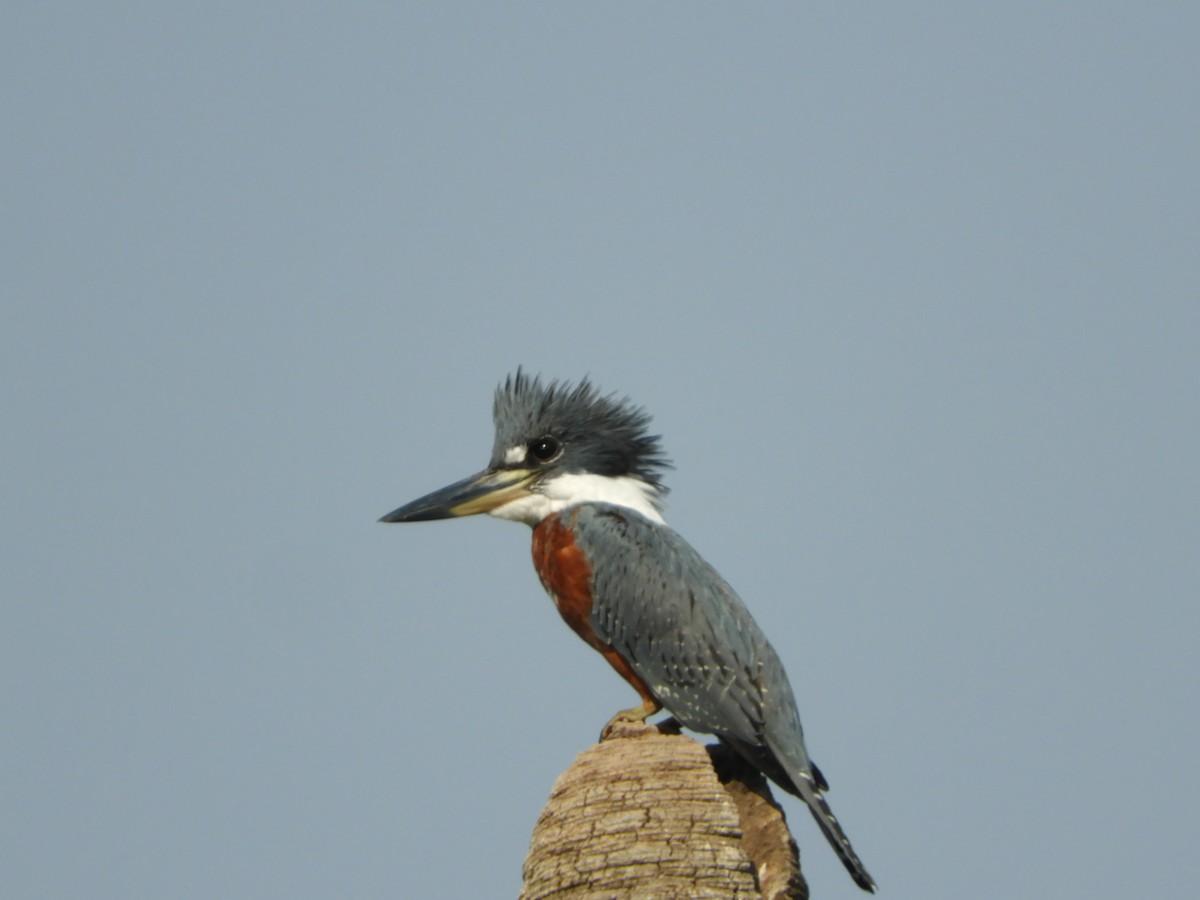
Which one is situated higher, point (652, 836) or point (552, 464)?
point (552, 464)

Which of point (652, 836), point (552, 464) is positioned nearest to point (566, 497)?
point (552, 464)

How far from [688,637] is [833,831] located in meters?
1.37

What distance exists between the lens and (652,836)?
6.07 metres

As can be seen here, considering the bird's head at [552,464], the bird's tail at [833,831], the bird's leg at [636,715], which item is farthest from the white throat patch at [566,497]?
the bird's tail at [833,831]

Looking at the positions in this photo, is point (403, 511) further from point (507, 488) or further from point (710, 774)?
point (710, 774)

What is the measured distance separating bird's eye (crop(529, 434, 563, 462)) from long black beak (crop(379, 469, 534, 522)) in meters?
0.12

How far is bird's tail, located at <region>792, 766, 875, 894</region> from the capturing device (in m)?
6.96

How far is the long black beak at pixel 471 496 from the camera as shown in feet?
30.3

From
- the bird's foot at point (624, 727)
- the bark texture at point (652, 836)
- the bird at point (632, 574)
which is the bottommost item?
the bark texture at point (652, 836)

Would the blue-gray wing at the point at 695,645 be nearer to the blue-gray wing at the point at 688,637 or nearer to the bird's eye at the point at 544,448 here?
the blue-gray wing at the point at 688,637

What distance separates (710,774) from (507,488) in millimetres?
3230

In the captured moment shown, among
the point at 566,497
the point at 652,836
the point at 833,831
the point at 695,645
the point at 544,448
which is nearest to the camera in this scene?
the point at 652,836

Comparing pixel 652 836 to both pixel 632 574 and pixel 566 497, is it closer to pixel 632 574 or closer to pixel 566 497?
pixel 632 574

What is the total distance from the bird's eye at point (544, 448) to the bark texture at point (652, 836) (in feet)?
9.41
